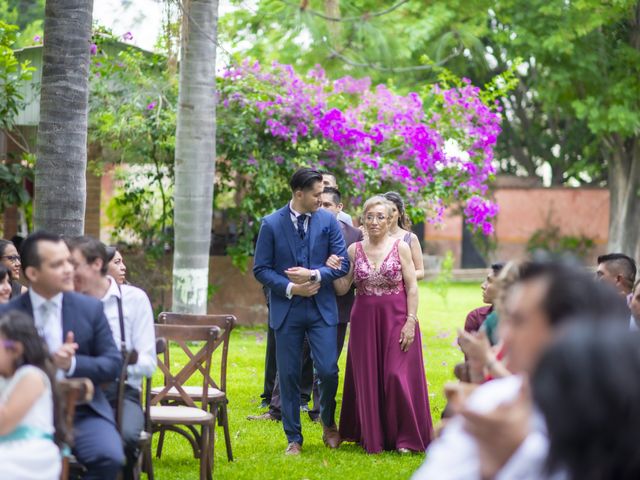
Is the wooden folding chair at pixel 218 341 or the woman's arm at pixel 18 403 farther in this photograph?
the wooden folding chair at pixel 218 341

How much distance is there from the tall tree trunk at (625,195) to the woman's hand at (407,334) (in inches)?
757

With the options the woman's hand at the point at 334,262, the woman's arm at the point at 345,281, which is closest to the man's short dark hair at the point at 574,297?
the woman's hand at the point at 334,262

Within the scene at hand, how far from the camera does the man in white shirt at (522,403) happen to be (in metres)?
3.13

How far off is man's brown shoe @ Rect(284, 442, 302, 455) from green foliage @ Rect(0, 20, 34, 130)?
636 centimetres

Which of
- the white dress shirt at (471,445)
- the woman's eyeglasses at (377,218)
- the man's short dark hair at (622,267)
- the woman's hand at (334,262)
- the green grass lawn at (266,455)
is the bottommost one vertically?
the green grass lawn at (266,455)

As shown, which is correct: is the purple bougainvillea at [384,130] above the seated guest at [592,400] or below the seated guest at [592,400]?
above

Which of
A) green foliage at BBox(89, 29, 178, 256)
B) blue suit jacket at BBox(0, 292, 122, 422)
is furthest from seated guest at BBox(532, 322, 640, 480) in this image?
green foliage at BBox(89, 29, 178, 256)

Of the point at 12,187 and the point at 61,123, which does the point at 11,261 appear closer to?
the point at 61,123

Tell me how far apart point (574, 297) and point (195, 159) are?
33.3ft

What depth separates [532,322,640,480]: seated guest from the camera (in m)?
2.55

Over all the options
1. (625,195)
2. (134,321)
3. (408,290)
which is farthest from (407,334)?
(625,195)

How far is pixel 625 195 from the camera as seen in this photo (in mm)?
26797

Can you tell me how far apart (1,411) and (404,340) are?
13.8 feet

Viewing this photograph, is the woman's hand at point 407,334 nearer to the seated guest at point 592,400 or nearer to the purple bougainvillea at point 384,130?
the seated guest at point 592,400
